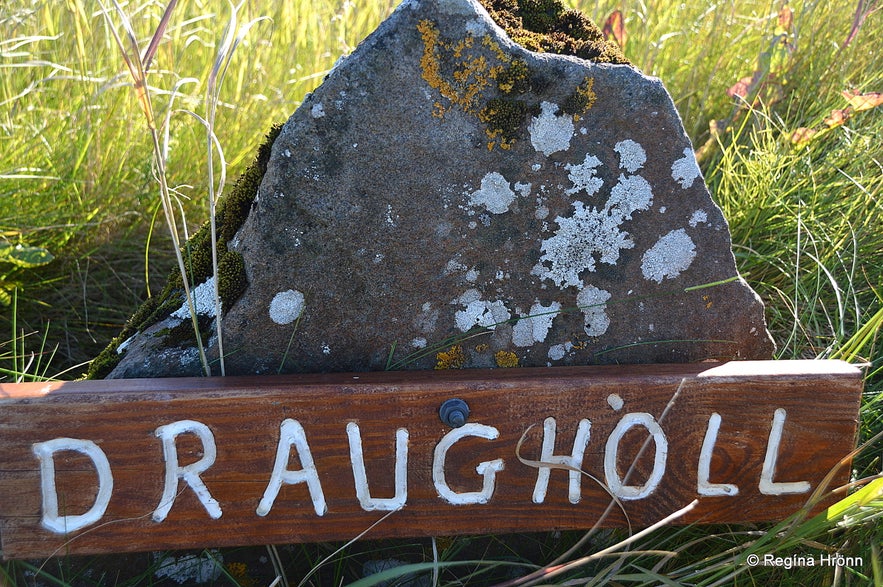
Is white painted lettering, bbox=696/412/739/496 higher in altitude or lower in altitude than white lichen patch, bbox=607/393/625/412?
lower

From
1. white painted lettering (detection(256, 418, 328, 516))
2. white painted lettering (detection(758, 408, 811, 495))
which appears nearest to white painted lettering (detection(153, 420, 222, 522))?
white painted lettering (detection(256, 418, 328, 516))

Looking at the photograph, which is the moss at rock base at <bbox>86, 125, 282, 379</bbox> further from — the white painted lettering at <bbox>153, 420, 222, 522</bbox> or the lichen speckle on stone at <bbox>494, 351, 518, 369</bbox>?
the lichen speckle on stone at <bbox>494, 351, 518, 369</bbox>

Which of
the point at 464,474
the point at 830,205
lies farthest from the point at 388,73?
the point at 830,205

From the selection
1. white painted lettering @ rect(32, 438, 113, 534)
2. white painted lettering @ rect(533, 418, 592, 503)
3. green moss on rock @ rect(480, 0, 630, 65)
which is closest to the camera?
white painted lettering @ rect(32, 438, 113, 534)

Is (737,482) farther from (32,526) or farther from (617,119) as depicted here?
(32,526)

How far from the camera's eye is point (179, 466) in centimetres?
131

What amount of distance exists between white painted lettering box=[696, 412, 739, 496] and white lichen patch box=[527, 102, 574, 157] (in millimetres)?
626

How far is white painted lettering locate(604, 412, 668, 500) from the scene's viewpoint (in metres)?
1.41

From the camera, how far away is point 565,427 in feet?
4.58

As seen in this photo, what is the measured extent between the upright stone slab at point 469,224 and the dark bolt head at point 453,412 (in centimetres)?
Answer: 17

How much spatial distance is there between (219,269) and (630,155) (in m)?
0.88

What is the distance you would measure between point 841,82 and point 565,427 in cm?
202

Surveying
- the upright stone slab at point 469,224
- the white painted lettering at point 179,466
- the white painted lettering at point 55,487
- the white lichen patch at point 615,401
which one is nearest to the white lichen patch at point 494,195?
the upright stone slab at point 469,224

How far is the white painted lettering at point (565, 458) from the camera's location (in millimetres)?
1394
